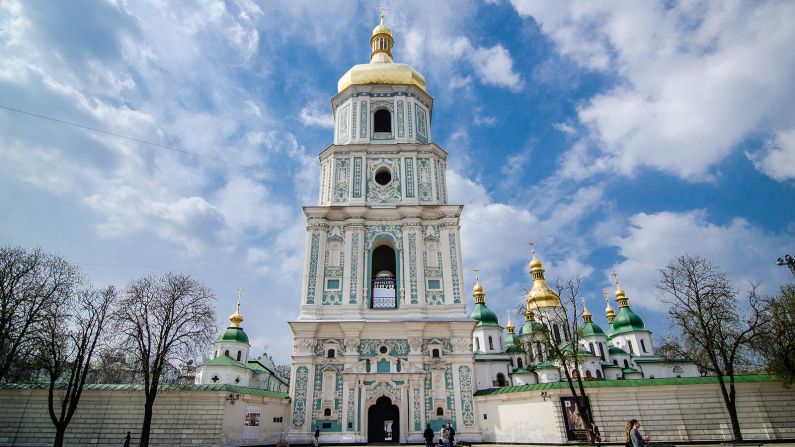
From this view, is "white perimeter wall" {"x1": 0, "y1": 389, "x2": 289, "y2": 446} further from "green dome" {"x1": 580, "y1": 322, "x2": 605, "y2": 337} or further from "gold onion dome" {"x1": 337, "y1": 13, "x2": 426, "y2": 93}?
"green dome" {"x1": 580, "y1": 322, "x2": 605, "y2": 337}

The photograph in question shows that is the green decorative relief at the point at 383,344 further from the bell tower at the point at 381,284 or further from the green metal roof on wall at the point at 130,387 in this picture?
the green metal roof on wall at the point at 130,387

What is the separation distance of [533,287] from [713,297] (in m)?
27.3

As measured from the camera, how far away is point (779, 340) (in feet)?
61.9

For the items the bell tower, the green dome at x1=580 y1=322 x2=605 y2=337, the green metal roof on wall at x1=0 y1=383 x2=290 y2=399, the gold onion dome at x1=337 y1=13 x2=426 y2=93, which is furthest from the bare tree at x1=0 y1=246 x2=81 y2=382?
the green dome at x1=580 y1=322 x2=605 y2=337

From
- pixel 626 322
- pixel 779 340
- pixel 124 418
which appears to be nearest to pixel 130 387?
pixel 124 418

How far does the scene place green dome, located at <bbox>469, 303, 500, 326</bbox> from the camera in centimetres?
4466

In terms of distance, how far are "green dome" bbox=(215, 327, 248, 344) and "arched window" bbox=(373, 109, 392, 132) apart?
26.2 metres

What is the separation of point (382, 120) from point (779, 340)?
24.0 meters

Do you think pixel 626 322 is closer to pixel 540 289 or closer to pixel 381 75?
pixel 540 289

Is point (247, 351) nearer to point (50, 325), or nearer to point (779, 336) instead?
point (50, 325)

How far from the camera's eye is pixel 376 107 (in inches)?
1207

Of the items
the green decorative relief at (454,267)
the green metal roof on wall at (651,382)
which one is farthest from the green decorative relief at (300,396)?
the green metal roof on wall at (651,382)

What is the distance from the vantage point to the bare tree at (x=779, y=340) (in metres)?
18.8

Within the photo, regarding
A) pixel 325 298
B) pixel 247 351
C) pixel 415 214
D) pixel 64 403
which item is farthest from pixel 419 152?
pixel 247 351
